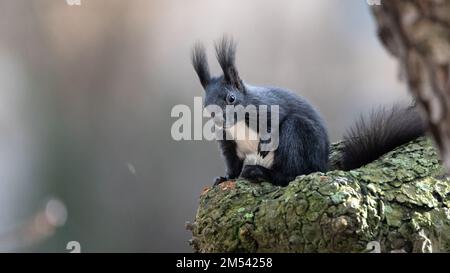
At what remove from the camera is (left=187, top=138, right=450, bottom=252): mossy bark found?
5.59 feet

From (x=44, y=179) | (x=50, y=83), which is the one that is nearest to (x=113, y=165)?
(x=44, y=179)

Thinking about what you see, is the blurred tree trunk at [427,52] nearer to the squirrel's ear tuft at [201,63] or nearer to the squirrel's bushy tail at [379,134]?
the squirrel's bushy tail at [379,134]

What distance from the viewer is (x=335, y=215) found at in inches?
66.9

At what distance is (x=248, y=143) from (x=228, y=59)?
0.35 metres

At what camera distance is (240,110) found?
7.76 ft

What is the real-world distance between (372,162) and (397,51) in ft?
5.06

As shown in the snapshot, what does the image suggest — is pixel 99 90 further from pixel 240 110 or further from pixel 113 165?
pixel 240 110

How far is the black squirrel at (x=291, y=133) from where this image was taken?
2.28 m

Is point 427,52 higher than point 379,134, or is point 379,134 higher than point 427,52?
point 427,52

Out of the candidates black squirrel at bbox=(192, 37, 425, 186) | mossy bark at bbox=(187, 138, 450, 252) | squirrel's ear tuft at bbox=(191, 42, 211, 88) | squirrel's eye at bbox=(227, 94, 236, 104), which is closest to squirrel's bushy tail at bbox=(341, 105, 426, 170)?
black squirrel at bbox=(192, 37, 425, 186)

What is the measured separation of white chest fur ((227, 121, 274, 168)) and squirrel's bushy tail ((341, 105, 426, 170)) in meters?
0.33

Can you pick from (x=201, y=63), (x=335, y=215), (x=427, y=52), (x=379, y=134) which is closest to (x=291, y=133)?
(x=379, y=134)

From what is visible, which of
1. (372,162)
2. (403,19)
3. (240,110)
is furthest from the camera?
(240,110)

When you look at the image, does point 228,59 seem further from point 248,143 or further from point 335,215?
point 335,215
